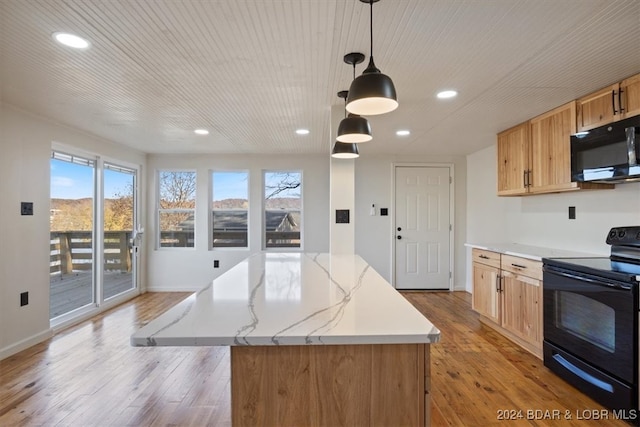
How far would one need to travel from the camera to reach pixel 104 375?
101 inches

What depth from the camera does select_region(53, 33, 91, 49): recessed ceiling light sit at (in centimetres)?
178

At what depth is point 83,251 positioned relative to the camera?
404 cm

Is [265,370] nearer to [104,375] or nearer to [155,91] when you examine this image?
[104,375]

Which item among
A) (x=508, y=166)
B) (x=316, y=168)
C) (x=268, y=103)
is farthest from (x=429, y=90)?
(x=316, y=168)

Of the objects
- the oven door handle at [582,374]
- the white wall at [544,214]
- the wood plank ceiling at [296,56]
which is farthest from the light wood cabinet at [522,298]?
the wood plank ceiling at [296,56]

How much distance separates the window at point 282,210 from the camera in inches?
219

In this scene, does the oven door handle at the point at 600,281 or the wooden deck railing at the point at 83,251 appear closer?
the oven door handle at the point at 600,281

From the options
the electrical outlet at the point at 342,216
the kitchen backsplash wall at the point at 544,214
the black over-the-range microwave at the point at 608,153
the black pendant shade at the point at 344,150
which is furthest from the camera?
the electrical outlet at the point at 342,216

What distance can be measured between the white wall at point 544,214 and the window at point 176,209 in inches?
175

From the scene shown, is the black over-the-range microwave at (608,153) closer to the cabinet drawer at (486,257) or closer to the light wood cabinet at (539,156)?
the light wood cabinet at (539,156)

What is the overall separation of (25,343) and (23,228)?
105 centimetres

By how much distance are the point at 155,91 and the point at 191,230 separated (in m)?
3.21

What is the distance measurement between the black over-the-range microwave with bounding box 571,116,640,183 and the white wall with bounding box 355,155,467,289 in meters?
2.69

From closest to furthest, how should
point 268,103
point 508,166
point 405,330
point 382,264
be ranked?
point 405,330
point 268,103
point 508,166
point 382,264
